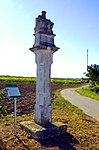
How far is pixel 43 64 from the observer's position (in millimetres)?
7641

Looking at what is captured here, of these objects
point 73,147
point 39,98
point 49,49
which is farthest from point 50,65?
point 73,147

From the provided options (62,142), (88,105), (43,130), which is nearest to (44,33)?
(43,130)

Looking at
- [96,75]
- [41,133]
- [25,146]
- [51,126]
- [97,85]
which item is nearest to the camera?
[25,146]

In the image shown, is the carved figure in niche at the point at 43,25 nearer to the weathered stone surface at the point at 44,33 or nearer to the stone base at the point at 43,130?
the weathered stone surface at the point at 44,33

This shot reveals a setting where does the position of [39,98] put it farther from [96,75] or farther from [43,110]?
[96,75]

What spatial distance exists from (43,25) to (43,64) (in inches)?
47.3

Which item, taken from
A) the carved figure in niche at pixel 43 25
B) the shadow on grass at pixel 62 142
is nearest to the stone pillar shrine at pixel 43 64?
the carved figure in niche at pixel 43 25

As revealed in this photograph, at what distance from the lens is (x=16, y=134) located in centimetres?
717

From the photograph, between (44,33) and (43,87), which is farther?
(44,33)

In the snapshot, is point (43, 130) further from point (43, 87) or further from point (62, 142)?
point (43, 87)

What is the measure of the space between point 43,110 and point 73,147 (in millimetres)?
1688

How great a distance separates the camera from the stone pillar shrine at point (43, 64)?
7625 millimetres

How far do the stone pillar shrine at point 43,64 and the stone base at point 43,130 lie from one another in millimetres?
277

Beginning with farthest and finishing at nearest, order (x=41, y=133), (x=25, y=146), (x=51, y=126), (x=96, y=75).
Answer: (x=96, y=75)
(x=51, y=126)
(x=41, y=133)
(x=25, y=146)
